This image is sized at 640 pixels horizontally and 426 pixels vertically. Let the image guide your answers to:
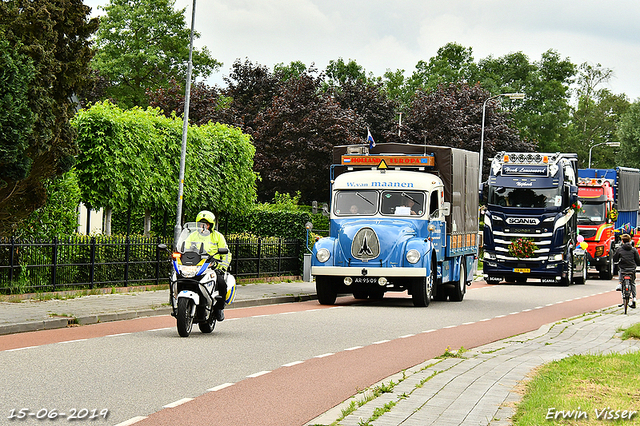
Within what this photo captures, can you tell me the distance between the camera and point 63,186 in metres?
19.8

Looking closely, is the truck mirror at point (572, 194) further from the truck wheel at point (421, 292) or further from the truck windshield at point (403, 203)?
the truck wheel at point (421, 292)

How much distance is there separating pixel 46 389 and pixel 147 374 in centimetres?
136

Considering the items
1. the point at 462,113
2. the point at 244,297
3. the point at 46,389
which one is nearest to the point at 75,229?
the point at 244,297

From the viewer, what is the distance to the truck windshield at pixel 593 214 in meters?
37.8

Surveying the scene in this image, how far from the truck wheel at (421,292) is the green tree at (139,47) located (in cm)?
4251

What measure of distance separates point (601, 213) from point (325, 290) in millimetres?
20647

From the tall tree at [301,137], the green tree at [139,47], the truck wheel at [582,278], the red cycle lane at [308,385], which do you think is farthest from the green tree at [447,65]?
the red cycle lane at [308,385]

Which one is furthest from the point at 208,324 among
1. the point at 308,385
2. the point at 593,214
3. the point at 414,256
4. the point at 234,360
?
the point at 593,214

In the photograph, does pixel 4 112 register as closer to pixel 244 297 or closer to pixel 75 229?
pixel 75 229

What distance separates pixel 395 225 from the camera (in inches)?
805

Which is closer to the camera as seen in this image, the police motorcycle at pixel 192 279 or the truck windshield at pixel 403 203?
the police motorcycle at pixel 192 279

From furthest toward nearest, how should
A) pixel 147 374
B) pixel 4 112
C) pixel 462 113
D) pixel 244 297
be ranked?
pixel 462 113, pixel 244 297, pixel 4 112, pixel 147 374

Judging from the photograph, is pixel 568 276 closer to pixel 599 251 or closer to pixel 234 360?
pixel 599 251

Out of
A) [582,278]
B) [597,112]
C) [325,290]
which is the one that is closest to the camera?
[325,290]
